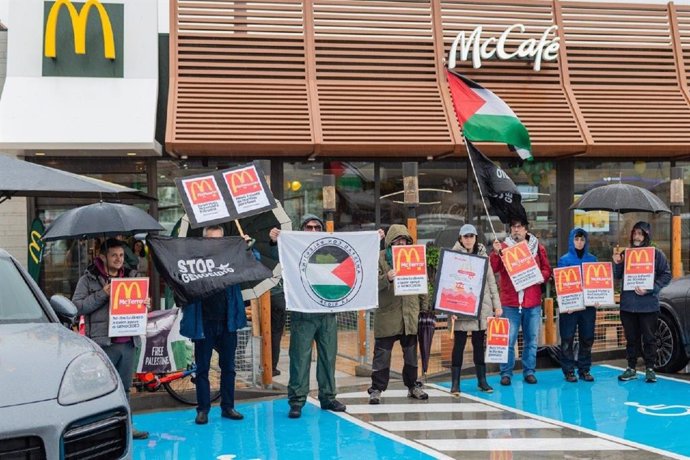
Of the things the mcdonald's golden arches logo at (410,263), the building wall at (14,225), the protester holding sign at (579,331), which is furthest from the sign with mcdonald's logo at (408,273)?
the building wall at (14,225)

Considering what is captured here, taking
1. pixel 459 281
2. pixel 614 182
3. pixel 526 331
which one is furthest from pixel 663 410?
pixel 614 182

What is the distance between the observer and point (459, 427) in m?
8.28

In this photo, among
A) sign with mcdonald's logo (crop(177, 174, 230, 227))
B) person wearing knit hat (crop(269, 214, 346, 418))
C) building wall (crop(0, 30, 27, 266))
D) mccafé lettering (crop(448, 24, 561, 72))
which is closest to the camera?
sign with mcdonald's logo (crop(177, 174, 230, 227))

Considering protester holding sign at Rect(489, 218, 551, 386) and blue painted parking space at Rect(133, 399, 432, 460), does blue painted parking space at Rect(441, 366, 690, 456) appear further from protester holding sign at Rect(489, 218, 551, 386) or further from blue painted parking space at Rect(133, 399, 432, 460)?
blue painted parking space at Rect(133, 399, 432, 460)

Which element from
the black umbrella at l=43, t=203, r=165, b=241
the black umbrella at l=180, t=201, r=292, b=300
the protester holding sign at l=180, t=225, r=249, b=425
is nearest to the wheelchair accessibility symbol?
the black umbrella at l=180, t=201, r=292, b=300

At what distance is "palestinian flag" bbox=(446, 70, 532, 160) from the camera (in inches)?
436

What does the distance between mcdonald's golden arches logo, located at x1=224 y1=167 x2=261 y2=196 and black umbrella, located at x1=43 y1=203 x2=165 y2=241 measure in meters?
0.96

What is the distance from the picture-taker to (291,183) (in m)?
15.9

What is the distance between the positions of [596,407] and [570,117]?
315 inches

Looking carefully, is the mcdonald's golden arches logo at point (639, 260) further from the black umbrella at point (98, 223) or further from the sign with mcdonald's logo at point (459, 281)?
the black umbrella at point (98, 223)

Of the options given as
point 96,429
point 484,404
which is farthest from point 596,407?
point 96,429

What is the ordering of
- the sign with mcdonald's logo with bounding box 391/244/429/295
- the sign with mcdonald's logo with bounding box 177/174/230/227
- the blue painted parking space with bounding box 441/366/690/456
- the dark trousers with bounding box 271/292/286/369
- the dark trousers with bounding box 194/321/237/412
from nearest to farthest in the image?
1. the blue painted parking space with bounding box 441/366/690/456
2. the dark trousers with bounding box 194/321/237/412
3. the sign with mcdonald's logo with bounding box 177/174/230/227
4. the sign with mcdonald's logo with bounding box 391/244/429/295
5. the dark trousers with bounding box 271/292/286/369

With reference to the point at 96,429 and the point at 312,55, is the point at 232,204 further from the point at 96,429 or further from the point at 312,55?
the point at 312,55

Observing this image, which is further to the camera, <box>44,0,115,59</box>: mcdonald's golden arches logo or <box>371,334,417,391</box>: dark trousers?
<box>44,0,115,59</box>: mcdonald's golden arches logo
